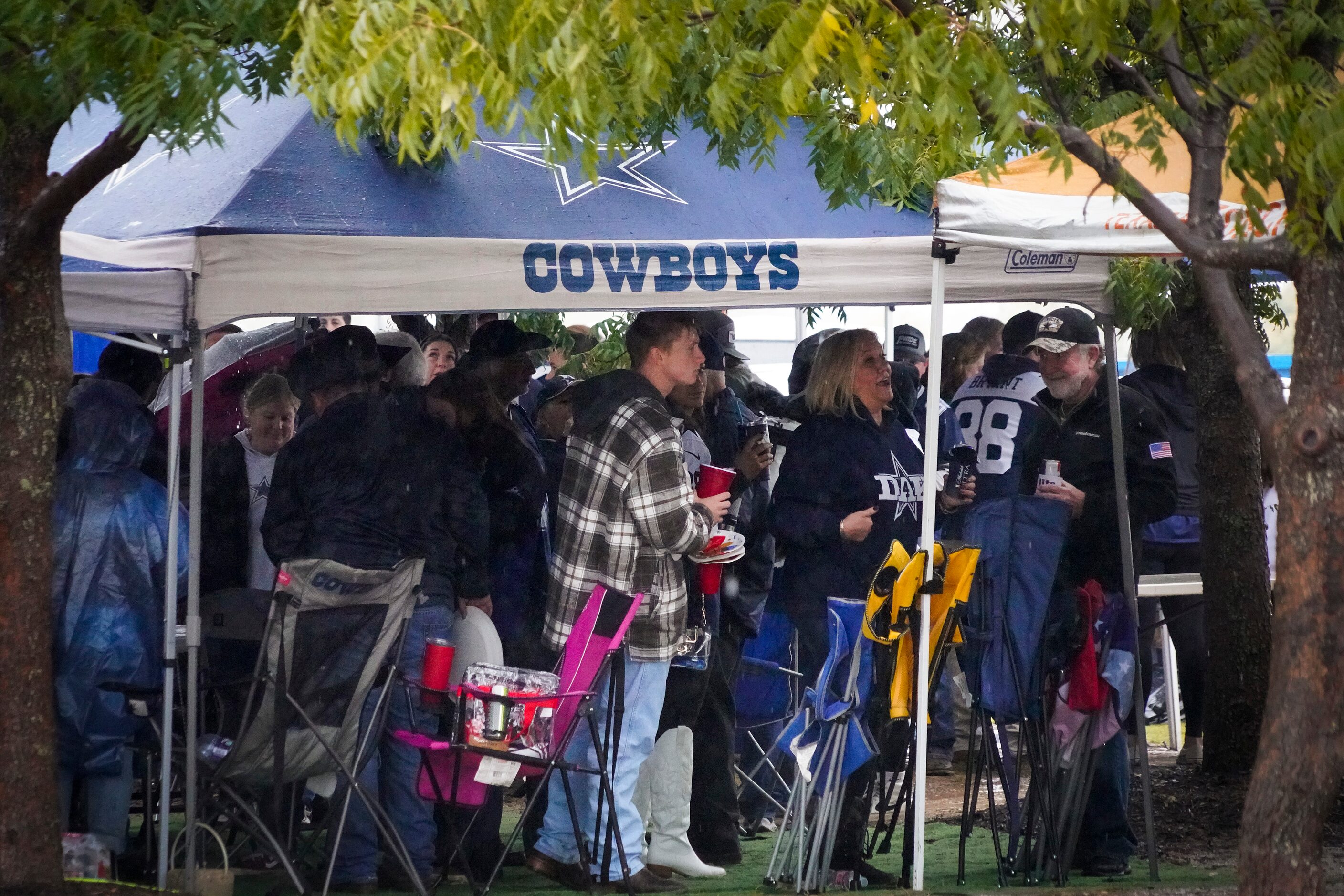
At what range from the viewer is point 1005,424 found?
623cm

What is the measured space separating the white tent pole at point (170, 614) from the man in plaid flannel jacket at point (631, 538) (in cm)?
136

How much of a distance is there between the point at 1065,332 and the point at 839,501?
3.95 ft

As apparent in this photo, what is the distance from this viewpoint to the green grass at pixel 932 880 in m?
5.92

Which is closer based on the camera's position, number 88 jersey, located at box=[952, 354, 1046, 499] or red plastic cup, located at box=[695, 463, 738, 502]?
red plastic cup, located at box=[695, 463, 738, 502]

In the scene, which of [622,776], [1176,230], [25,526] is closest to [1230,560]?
[622,776]

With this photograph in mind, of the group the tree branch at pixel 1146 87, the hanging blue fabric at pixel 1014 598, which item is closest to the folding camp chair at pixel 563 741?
the hanging blue fabric at pixel 1014 598

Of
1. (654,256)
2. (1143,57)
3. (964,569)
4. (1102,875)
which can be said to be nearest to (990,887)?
(1102,875)

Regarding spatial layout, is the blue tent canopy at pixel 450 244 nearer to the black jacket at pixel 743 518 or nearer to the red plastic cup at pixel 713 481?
the red plastic cup at pixel 713 481

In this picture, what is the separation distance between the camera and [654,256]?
5711mm

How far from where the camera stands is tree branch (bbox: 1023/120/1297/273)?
4.01 m

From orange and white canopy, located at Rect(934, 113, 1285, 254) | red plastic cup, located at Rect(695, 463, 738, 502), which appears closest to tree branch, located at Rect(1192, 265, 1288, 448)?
orange and white canopy, located at Rect(934, 113, 1285, 254)

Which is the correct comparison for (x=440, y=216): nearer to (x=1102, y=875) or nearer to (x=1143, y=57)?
(x=1143, y=57)

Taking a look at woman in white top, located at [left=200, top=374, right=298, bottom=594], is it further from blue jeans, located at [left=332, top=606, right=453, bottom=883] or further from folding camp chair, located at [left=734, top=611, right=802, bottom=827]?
folding camp chair, located at [left=734, top=611, right=802, bottom=827]

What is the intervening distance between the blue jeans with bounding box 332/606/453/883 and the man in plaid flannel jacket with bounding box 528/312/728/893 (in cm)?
46
